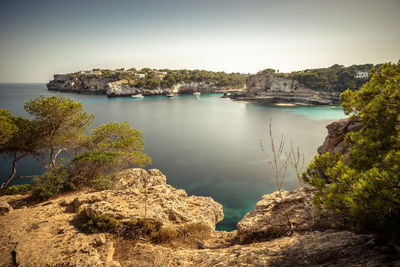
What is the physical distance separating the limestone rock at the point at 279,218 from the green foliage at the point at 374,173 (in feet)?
3.94

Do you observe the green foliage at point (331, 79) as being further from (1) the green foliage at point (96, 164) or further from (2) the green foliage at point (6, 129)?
(2) the green foliage at point (6, 129)

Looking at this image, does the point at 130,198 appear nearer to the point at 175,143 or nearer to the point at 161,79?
the point at 175,143

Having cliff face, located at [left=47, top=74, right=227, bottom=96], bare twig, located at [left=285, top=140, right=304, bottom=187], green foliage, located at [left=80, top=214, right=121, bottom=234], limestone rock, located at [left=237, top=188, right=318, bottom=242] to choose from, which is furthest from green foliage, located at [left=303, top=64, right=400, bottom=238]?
cliff face, located at [left=47, top=74, right=227, bottom=96]

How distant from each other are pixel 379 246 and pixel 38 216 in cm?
909

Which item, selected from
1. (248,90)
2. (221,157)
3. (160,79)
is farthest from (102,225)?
(160,79)

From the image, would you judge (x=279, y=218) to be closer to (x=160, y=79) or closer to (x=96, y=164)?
(x=96, y=164)

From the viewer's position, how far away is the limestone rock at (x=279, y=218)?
4840 millimetres

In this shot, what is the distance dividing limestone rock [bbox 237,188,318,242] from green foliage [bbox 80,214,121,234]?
3.87 metres

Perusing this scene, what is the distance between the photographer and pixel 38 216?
615cm

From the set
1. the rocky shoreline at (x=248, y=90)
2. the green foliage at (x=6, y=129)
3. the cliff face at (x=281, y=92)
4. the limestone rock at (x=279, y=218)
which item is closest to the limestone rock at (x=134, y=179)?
the green foliage at (x=6, y=129)

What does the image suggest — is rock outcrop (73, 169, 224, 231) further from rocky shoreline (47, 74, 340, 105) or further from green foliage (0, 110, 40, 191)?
rocky shoreline (47, 74, 340, 105)

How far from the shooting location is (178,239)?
588cm

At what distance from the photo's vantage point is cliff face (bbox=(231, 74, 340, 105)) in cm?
6361

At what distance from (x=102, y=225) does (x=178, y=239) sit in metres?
2.44
